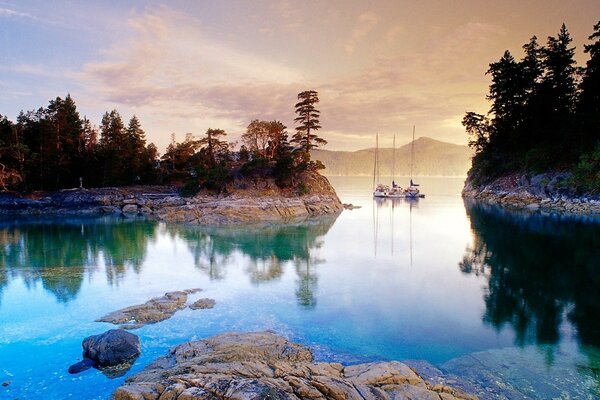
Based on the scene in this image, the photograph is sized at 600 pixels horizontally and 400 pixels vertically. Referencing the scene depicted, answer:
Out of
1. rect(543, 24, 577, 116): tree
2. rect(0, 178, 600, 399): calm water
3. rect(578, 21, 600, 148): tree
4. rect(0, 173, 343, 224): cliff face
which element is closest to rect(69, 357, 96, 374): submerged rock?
rect(0, 178, 600, 399): calm water

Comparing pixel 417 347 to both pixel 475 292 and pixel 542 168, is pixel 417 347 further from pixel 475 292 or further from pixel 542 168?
pixel 542 168

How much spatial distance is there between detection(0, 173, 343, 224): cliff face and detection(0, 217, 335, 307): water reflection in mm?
4029

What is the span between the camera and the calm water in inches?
448

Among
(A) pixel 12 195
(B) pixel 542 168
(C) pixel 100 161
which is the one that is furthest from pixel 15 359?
(B) pixel 542 168

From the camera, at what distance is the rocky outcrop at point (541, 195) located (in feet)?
146

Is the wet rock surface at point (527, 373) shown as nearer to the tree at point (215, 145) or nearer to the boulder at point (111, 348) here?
the boulder at point (111, 348)

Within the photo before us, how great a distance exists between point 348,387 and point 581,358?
26.0ft

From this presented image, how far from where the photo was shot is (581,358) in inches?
430

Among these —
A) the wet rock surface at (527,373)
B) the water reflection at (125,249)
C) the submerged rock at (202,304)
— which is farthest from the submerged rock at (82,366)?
the wet rock surface at (527,373)

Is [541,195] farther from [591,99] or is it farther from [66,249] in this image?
[66,249]

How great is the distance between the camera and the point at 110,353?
1070cm

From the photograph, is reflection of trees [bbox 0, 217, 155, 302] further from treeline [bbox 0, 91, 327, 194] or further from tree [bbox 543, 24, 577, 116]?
tree [bbox 543, 24, 577, 116]

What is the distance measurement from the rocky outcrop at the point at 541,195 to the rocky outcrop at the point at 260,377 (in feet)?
146

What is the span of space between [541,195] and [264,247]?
42.2 metres
